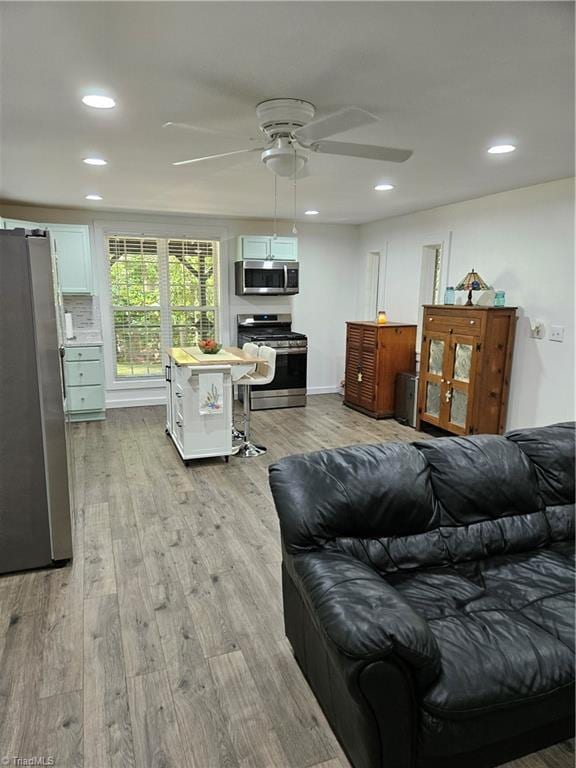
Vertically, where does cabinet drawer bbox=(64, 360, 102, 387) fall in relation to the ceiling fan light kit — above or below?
below

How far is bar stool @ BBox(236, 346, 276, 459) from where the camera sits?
179 inches

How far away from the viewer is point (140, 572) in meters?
2.72

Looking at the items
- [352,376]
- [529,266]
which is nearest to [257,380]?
[352,376]

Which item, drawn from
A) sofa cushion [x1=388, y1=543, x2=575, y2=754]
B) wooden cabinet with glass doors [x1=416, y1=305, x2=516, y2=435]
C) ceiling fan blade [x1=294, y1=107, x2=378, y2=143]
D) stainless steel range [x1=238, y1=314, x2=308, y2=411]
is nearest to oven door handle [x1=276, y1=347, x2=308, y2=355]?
stainless steel range [x1=238, y1=314, x2=308, y2=411]

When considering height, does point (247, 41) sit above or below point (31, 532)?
above

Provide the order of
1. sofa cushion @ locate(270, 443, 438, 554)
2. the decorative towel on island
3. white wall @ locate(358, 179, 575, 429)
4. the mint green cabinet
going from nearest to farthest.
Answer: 1. sofa cushion @ locate(270, 443, 438, 554)
2. white wall @ locate(358, 179, 575, 429)
3. the decorative towel on island
4. the mint green cabinet

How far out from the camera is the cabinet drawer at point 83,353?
5.43 meters

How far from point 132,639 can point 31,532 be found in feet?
3.01

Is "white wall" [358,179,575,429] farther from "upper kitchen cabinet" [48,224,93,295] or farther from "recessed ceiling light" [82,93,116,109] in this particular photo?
"upper kitchen cabinet" [48,224,93,295]

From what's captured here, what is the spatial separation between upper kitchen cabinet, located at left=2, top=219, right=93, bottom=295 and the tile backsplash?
322 millimetres

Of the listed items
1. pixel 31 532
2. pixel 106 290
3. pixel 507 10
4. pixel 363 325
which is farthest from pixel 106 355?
pixel 507 10

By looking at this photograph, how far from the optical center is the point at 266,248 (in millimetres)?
6305

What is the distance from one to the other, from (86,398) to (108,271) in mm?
1635

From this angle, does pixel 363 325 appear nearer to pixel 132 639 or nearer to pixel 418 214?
pixel 418 214
